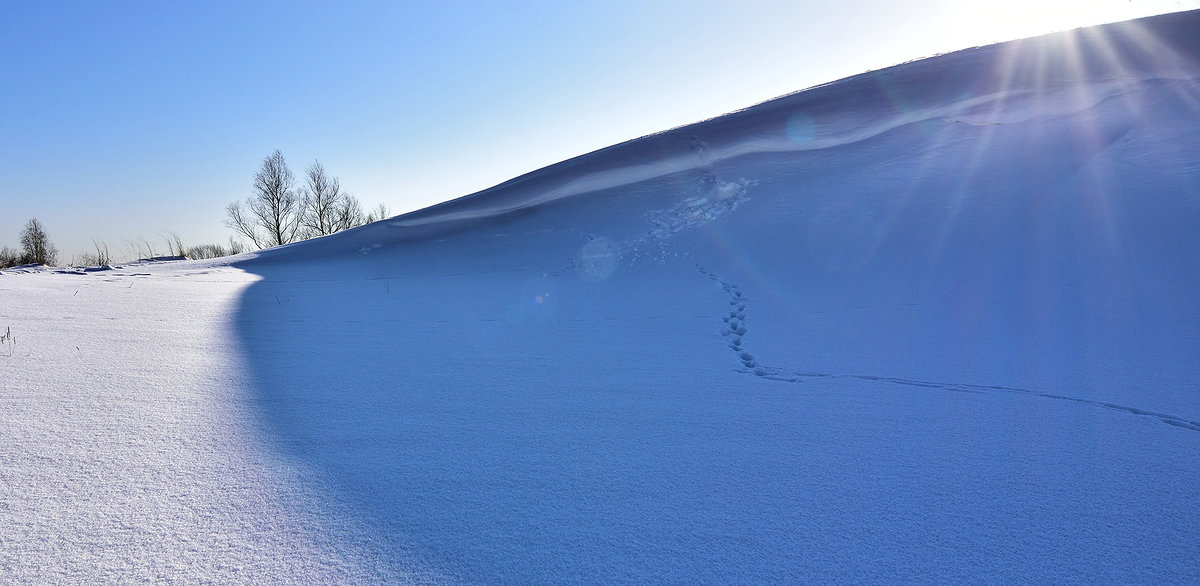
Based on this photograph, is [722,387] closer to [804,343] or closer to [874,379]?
[874,379]

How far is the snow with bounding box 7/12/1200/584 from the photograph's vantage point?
0.78 m

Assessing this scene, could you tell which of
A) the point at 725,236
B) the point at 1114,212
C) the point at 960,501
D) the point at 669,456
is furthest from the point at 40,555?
the point at 1114,212

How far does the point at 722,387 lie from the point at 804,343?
1.96 ft

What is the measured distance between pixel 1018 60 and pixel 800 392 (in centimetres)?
377

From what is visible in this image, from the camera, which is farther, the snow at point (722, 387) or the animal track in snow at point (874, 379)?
the animal track in snow at point (874, 379)

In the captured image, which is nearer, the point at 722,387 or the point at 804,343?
the point at 722,387

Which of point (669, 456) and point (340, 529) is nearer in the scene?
point (340, 529)

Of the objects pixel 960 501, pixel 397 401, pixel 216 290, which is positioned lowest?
pixel 960 501

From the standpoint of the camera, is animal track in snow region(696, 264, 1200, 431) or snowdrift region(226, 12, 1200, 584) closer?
snowdrift region(226, 12, 1200, 584)

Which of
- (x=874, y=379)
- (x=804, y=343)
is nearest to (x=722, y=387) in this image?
(x=874, y=379)

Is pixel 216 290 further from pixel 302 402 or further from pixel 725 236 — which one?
pixel 725 236

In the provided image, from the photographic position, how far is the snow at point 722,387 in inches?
30.5

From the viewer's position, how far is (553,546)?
2.55ft

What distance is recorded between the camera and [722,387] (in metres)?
1.53
